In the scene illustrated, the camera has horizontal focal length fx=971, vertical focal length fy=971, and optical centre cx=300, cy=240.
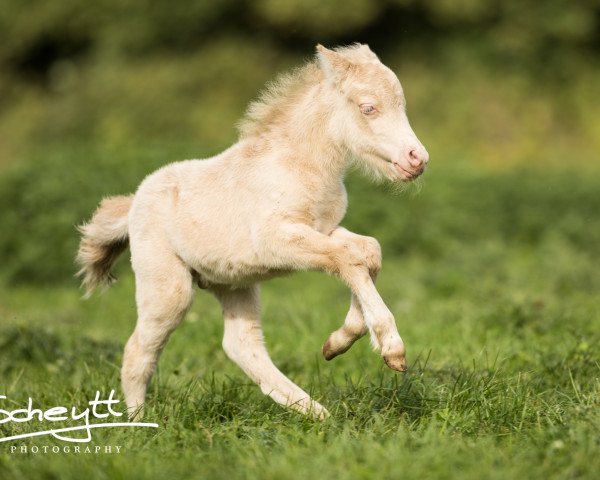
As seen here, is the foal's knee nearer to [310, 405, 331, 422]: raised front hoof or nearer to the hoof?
the hoof

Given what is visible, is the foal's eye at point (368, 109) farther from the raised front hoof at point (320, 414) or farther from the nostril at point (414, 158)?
the raised front hoof at point (320, 414)

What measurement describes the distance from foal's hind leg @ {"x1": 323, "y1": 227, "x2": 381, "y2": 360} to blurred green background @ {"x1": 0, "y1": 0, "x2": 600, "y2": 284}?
14786 mm

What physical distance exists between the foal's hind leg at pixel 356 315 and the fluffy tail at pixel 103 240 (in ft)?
5.46

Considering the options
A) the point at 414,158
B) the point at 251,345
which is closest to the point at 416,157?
the point at 414,158

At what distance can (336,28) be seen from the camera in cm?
2217

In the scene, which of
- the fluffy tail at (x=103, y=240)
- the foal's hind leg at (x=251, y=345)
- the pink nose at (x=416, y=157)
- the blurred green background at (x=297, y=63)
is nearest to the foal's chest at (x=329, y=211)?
the pink nose at (x=416, y=157)

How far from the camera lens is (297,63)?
22.8 m

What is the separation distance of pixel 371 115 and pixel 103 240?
2.10 metres

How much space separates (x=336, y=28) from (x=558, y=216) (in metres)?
9.30

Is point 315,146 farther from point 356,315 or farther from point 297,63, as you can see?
point 297,63

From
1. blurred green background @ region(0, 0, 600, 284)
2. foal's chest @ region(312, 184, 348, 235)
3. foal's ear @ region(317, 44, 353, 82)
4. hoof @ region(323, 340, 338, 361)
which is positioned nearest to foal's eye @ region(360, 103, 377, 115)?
foal's ear @ region(317, 44, 353, 82)

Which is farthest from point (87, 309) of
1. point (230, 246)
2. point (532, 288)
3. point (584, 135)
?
point (584, 135)

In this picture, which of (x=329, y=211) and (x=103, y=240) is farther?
(x=103, y=240)

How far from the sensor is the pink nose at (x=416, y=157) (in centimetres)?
493
